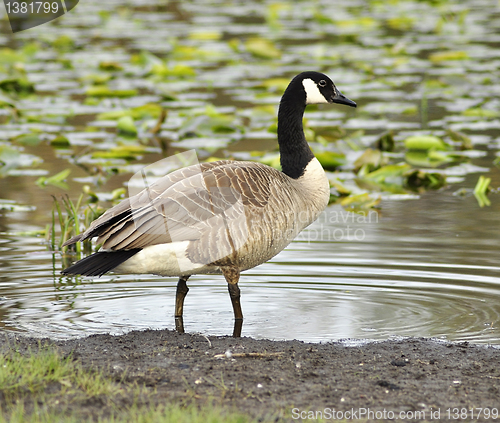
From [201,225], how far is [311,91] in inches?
93.8

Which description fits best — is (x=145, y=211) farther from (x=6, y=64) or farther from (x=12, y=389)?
(x=6, y=64)

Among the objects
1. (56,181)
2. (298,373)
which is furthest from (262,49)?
(298,373)

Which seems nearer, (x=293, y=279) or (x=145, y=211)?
(x=145, y=211)

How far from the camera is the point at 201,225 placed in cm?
638

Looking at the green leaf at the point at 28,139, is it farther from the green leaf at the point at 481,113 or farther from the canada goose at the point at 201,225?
the green leaf at the point at 481,113

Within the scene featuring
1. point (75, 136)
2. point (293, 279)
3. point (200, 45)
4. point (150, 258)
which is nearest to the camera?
point (150, 258)

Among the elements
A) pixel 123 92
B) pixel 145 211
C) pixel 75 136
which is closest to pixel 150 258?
pixel 145 211

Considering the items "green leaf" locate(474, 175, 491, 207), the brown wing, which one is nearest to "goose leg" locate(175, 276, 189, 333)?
the brown wing

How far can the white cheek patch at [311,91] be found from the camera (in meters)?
7.92

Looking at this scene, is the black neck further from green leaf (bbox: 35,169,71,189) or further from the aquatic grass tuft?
green leaf (bbox: 35,169,71,189)

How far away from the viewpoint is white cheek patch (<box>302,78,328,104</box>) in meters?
7.92

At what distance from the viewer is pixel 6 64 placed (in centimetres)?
1973

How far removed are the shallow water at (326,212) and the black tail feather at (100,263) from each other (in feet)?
2.42

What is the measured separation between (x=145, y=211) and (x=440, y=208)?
18.1ft
